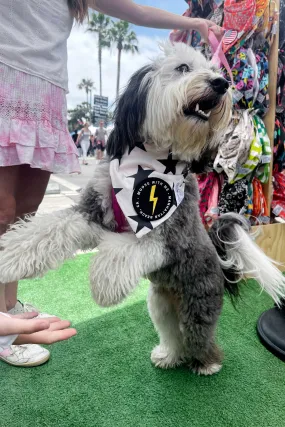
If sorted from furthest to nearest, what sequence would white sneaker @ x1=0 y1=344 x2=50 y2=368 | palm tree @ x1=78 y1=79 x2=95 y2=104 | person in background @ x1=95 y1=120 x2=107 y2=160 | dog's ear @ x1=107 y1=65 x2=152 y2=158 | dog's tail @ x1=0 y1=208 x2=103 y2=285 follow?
palm tree @ x1=78 y1=79 x2=95 y2=104 < person in background @ x1=95 y1=120 x2=107 y2=160 < white sneaker @ x1=0 y1=344 x2=50 y2=368 < dog's ear @ x1=107 y1=65 x2=152 y2=158 < dog's tail @ x1=0 y1=208 x2=103 y2=285

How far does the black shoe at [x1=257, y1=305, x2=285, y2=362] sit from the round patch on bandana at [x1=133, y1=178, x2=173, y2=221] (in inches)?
40.2

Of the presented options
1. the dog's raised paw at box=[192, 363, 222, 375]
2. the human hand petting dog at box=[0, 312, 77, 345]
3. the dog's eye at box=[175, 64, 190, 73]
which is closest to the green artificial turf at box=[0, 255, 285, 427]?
the dog's raised paw at box=[192, 363, 222, 375]

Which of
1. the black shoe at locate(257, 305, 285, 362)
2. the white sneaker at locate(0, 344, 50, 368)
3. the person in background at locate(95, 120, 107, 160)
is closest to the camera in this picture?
the white sneaker at locate(0, 344, 50, 368)

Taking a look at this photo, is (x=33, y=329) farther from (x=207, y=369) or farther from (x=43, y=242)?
(x=207, y=369)

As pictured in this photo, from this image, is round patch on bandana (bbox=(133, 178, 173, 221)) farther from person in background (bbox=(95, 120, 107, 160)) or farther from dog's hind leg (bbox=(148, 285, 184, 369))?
person in background (bbox=(95, 120, 107, 160))

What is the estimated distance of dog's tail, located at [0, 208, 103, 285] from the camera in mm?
1124

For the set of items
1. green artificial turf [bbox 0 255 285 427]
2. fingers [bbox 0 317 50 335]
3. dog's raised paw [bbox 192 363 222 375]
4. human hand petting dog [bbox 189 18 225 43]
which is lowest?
green artificial turf [bbox 0 255 285 427]

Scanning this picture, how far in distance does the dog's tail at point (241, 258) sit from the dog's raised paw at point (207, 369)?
380 mm

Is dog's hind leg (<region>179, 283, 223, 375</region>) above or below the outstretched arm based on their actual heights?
below

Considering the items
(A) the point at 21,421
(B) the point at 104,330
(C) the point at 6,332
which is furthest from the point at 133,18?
(A) the point at 21,421

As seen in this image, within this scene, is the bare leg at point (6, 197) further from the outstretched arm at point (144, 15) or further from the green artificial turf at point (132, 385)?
the outstretched arm at point (144, 15)

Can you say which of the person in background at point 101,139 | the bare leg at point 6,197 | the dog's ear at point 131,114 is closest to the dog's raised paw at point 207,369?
the bare leg at point 6,197

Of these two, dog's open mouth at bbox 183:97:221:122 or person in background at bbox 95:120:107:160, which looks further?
person in background at bbox 95:120:107:160

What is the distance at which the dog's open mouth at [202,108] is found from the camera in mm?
1191
